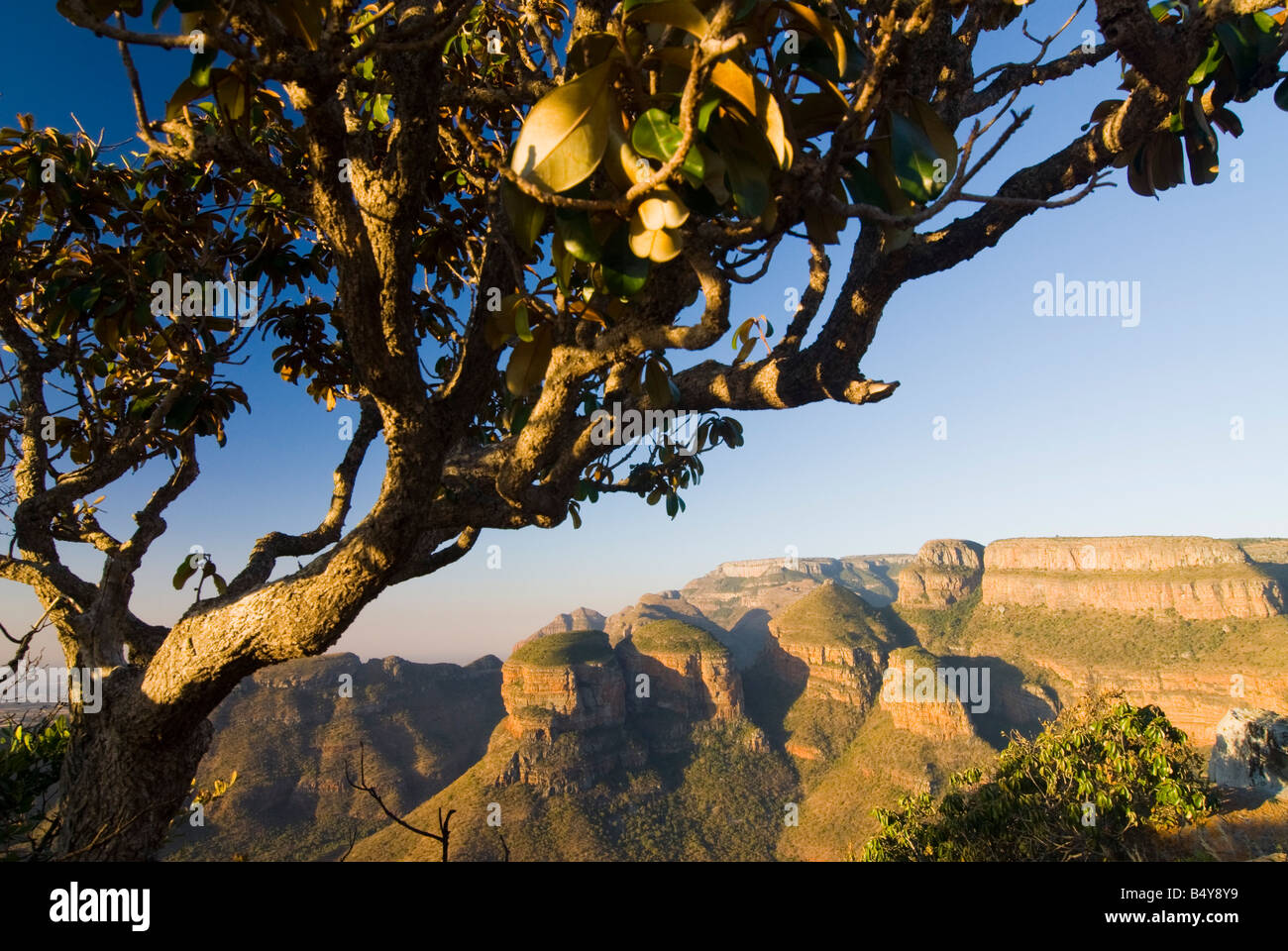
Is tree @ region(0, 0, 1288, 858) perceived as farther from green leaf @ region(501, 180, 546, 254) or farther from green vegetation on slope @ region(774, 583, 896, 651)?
green vegetation on slope @ region(774, 583, 896, 651)

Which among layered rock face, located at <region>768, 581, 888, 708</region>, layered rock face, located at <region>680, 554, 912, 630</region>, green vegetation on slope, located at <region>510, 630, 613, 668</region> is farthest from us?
layered rock face, located at <region>680, 554, 912, 630</region>

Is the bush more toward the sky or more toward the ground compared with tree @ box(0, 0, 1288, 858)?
more toward the ground

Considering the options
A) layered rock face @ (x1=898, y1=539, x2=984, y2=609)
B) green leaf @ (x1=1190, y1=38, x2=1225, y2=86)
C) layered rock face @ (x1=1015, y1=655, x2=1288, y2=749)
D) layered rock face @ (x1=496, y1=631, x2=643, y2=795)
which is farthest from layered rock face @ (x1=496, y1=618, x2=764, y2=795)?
green leaf @ (x1=1190, y1=38, x2=1225, y2=86)

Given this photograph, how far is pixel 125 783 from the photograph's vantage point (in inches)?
130

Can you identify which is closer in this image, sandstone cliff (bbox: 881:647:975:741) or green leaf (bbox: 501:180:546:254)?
green leaf (bbox: 501:180:546:254)

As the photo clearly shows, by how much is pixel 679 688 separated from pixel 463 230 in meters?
63.3

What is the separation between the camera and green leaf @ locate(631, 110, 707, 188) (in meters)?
1.35

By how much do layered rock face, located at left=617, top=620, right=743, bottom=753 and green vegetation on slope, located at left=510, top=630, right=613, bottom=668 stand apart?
4.12 meters

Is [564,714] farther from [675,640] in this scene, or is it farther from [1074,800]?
[1074,800]

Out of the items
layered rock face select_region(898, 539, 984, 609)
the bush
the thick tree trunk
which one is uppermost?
the thick tree trunk

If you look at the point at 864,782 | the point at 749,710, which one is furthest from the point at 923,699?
the point at 749,710

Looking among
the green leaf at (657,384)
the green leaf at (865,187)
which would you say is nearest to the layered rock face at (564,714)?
the green leaf at (657,384)
